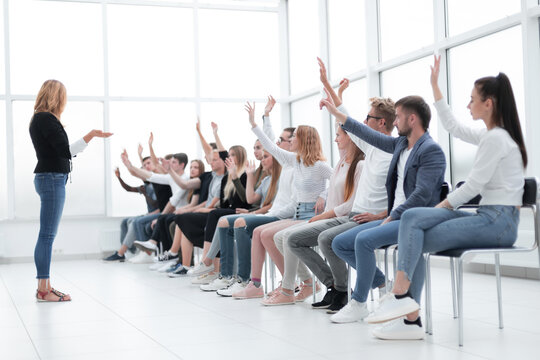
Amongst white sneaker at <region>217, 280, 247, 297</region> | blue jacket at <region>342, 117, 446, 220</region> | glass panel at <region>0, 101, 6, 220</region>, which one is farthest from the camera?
glass panel at <region>0, 101, 6, 220</region>

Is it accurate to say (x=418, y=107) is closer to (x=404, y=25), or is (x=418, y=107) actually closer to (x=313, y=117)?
(x=404, y=25)

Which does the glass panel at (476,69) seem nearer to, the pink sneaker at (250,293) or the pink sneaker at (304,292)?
the pink sneaker at (304,292)

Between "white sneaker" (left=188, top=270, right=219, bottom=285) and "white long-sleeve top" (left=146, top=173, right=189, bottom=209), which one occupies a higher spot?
"white long-sleeve top" (left=146, top=173, right=189, bottom=209)

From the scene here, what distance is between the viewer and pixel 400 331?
2.82 metres

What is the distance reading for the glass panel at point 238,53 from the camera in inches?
361

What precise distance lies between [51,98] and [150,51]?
15.7 ft

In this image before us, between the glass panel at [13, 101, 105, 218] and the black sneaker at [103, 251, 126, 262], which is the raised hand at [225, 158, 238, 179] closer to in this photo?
the black sneaker at [103, 251, 126, 262]

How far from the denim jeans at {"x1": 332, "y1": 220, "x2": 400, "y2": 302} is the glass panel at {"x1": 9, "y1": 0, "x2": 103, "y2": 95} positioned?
19.9 feet

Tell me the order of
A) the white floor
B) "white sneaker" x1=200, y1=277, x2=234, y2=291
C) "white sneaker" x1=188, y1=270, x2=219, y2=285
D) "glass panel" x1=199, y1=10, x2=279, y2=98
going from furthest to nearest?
"glass panel" x1=199, y1=10, x2=279, y2=98 < "white sneaker" x1=188, y1=270, x2=219, y2=285 < "white sneaker" x1=200, y1=277, x2=234, y2=291 < the white floor

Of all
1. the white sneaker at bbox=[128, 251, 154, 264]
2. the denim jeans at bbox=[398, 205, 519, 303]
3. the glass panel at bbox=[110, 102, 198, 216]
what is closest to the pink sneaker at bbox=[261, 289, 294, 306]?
the denim jeans at bbox=[398, 205, 519, 303]

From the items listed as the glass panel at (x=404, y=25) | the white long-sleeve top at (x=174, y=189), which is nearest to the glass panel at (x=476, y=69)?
the glass panel at (x=404, y=25)

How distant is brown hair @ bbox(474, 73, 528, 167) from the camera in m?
2.73

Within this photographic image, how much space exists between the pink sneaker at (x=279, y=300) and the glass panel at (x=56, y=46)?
216 inches

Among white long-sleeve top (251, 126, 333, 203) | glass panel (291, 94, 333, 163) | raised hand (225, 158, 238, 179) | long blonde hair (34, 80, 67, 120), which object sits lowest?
white long-sleeve top (251, 126, 333, 203)
